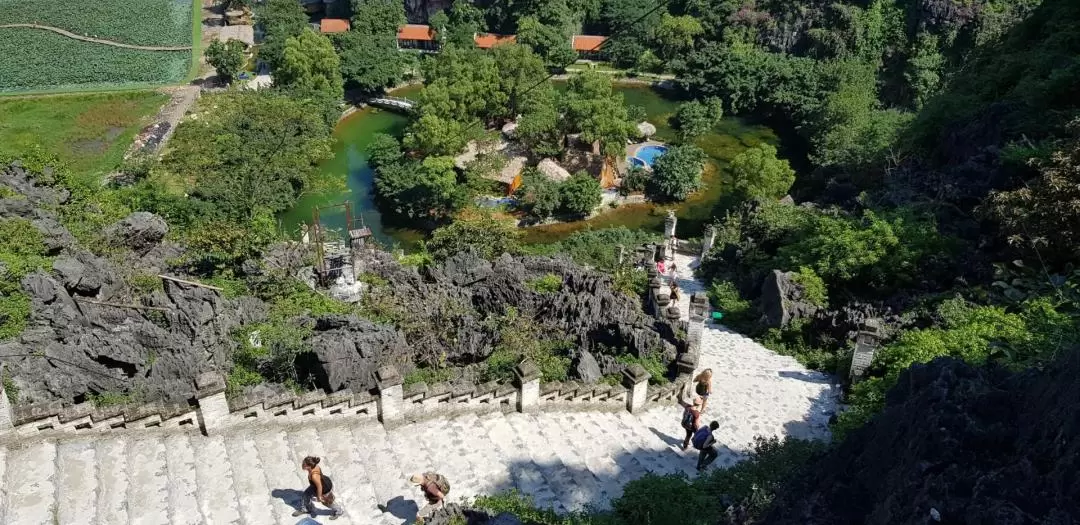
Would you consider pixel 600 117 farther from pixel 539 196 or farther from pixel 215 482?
pixel 215 482

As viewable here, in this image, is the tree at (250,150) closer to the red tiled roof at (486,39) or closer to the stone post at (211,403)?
the stone post at (211,403)

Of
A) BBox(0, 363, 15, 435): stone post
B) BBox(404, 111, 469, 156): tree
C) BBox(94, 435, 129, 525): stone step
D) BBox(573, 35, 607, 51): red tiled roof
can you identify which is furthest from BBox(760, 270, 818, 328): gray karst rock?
BBox(573, 35, 607, 51): red tiled roof

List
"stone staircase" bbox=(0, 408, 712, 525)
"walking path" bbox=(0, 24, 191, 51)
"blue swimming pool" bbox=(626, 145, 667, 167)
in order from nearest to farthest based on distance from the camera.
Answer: "stone staircase" bbox=(0, 408, 712, 525), "blue swimming pool" bbox=(626, 145, 667, 167), "walking path" bbox=(0, 24, 191, 51)

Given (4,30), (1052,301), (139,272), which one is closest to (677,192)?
(1052,301)

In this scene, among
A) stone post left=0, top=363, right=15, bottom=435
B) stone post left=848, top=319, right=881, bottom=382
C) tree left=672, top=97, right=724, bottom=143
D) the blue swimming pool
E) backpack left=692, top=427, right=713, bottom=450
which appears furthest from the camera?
tree left=672, top=97, right=724, bottom=143

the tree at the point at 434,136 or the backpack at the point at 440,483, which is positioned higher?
the backpack at the point at 440,483

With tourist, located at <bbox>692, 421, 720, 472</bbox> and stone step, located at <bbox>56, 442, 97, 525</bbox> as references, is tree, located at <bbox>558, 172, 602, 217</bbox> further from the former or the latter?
stone step, located at <bbox>56, 442, 97, 525</bbox>

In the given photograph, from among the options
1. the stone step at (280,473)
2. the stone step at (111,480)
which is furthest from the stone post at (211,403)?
the stone step at (111,480)
